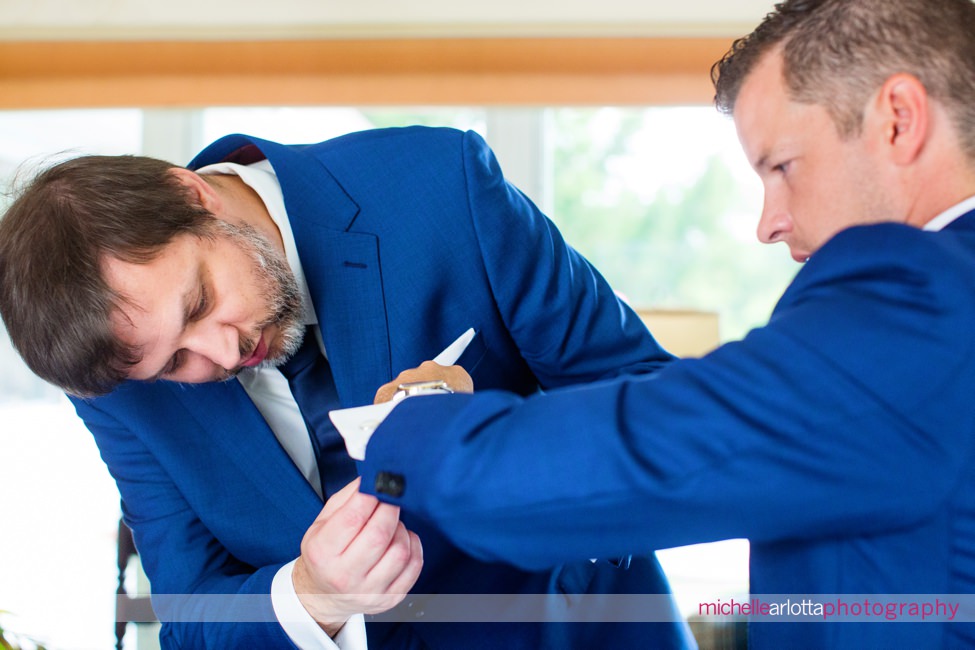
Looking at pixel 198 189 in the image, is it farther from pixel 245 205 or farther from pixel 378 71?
pixel 378 71

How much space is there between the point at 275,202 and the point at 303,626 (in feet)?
2.12

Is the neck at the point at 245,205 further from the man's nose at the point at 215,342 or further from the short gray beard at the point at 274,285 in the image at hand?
the man's nose at the point at 215,342

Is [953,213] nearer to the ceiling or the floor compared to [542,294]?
nearer to the ceiling

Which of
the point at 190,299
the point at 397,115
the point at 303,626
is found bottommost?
the point at 303,626

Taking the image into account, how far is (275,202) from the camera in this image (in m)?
1.38

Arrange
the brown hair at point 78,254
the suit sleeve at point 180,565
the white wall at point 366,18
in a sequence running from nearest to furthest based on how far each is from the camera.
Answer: the brown hair at point 78,254
the suit sleeve at point 180,565
the white wall at point 366,18

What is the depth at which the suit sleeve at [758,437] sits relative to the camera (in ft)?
1.93

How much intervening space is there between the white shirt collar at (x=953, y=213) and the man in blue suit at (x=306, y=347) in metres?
0.63

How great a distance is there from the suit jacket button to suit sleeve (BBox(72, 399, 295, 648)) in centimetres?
58

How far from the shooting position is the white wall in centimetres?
322

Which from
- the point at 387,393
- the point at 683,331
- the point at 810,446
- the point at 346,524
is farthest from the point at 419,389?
the point at 683,331

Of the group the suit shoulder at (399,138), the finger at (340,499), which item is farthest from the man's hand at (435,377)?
the suit shoulder at (399,138)

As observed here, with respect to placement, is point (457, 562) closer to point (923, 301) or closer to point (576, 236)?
point (923, 301)

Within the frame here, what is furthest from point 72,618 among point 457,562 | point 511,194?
point 511,194
